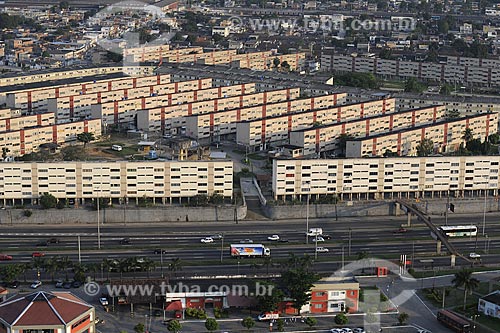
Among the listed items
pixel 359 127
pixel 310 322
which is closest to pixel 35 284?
pixel 310 322

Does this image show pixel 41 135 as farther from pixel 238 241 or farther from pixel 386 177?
pixel 386 177

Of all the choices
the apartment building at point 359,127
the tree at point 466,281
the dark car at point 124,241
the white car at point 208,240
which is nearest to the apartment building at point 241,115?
the apartment building at point 359,127

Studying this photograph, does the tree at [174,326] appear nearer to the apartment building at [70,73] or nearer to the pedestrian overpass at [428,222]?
the pedestrian overpass at [428,222]

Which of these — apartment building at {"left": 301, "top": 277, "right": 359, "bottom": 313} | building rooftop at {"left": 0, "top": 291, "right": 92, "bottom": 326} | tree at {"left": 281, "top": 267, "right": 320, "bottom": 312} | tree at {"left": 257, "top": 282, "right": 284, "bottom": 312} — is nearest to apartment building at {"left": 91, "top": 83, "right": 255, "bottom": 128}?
tree at {"left": 281, "top": 267, "right": 320, "bottom": 312}

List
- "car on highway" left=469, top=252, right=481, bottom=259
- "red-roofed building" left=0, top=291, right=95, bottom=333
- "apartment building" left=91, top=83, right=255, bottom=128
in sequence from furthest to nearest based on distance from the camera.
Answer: "apartment building" left=91, top=83, right=255, bottom=128 < "car on highway" left=469, top=252, right=481, bottom=259 < "red-roofed building" left=0, top=291, right=95, bottom=333

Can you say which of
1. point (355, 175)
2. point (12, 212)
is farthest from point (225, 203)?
point (12, 212)

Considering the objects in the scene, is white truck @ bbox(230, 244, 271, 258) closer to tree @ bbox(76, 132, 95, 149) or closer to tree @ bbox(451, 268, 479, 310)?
tree @ bbox(451, 268, 479, 310)
